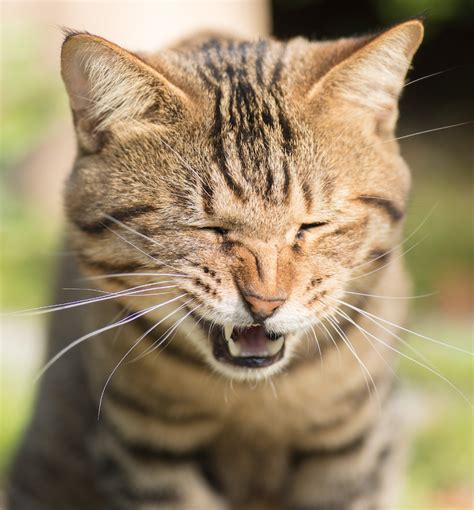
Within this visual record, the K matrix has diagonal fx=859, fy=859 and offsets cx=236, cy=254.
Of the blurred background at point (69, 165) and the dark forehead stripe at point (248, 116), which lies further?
the blurred background at point (69, 165)

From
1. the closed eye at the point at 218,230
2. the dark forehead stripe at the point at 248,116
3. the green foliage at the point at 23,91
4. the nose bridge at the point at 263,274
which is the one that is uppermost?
the green foliage at the point at 23,91

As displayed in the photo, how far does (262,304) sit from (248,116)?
17.3 inches

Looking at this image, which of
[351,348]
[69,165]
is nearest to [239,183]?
[351,348]

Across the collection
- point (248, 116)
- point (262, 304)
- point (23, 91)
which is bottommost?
point (262, 304)

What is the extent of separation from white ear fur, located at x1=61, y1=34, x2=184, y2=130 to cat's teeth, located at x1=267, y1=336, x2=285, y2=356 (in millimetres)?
587

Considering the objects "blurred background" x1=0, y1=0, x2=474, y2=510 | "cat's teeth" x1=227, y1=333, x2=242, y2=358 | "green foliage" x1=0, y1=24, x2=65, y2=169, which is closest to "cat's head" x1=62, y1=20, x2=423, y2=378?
"cat's teeth" x1=227, y1=333, x2=242, y2=358

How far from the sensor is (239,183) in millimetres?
1820

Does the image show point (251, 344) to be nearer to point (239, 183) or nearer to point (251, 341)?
point (251, 341)

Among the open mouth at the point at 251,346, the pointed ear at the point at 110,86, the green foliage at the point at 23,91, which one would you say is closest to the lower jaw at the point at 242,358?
the open mouth at the point at 251,346

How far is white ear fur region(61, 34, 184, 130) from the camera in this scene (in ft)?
6.05

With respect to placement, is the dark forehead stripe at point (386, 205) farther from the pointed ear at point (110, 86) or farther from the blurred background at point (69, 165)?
the blurred background at point (69, 165)

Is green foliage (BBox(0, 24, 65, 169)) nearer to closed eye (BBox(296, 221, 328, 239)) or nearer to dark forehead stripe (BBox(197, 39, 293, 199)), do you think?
dark forehead stripe (BBox(197, 39, 293, 199))

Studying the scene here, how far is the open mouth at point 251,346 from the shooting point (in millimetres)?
1914

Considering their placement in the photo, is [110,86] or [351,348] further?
[351,348]
